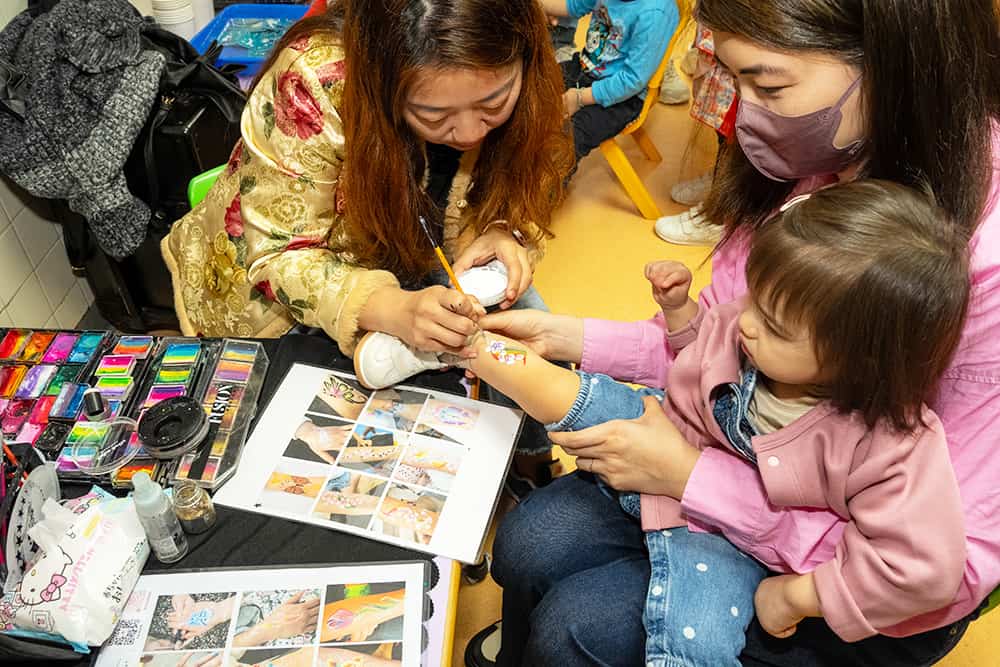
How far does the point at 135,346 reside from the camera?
124 cm

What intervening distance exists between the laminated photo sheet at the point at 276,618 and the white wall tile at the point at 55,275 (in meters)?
1.43

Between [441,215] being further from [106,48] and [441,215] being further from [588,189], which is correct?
[588,189]

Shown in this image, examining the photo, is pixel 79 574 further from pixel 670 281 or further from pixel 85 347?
pixel 670 281

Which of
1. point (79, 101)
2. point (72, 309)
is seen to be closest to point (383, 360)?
point (79, 101)

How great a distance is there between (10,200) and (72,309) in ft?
1.26

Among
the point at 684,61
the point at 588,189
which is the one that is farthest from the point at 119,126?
the point at 684,61

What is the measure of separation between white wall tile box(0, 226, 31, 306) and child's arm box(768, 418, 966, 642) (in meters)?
1.93

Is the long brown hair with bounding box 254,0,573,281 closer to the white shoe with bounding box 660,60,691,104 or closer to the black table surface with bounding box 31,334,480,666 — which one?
the black table surface with bounding box 31,334,480,666

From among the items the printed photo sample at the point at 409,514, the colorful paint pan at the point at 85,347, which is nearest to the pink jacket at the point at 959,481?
the printed photo sample at the point at 409,514

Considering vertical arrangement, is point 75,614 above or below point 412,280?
above

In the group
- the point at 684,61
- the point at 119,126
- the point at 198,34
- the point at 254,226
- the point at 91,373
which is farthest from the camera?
the point at 684,61

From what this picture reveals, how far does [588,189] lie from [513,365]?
1.95m

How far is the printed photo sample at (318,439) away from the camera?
112 centimetres

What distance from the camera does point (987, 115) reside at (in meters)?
0.89
